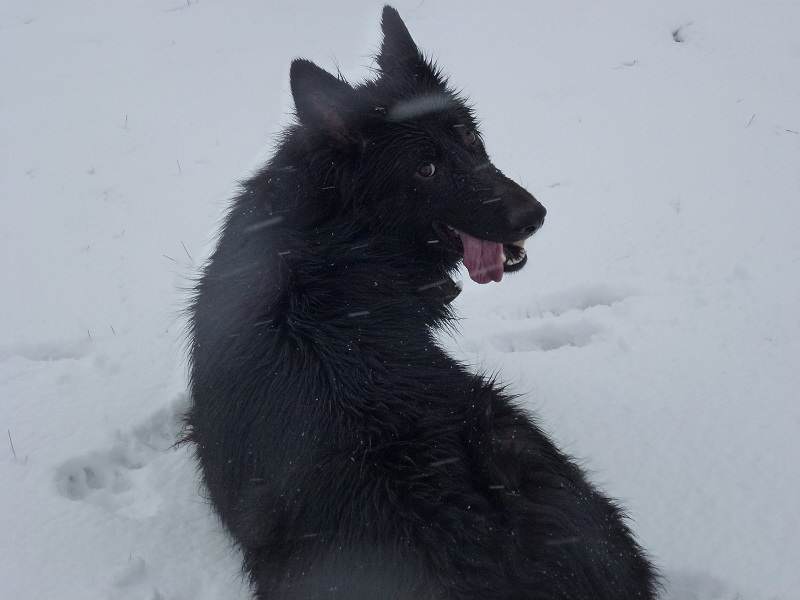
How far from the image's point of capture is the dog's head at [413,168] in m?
2.65

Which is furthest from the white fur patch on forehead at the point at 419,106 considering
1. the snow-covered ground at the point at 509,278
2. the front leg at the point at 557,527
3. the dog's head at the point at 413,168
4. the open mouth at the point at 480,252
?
the snow-covered ground at the point at 509,278

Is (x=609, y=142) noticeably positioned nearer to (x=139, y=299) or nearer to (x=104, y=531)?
(x=139, y=299)

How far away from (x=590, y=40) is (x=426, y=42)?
188 centimetres

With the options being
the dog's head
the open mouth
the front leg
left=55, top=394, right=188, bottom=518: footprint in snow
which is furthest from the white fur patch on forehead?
left=55, top=394, right=188, bottom=518: footprint in snow

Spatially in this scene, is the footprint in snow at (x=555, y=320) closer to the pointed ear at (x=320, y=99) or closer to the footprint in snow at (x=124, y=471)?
the footprint in snow at (x=124, y=471)

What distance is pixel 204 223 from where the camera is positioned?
571cm

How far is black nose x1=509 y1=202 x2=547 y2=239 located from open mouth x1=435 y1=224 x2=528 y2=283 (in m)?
0.11

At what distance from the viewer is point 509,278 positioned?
16.2 feet

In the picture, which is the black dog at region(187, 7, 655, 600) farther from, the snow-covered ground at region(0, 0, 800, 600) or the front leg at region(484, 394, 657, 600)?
the snow-covered ground at region(0, 0, 800, 600)

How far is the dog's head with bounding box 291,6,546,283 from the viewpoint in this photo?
2646 mm

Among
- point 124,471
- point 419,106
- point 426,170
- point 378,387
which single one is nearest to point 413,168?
point 426,170

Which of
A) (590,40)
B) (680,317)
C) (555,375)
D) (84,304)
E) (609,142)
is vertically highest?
(590,40)

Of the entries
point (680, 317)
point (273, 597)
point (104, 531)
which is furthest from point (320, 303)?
point (680, 317)

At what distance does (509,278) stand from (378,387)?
292 centimetres
